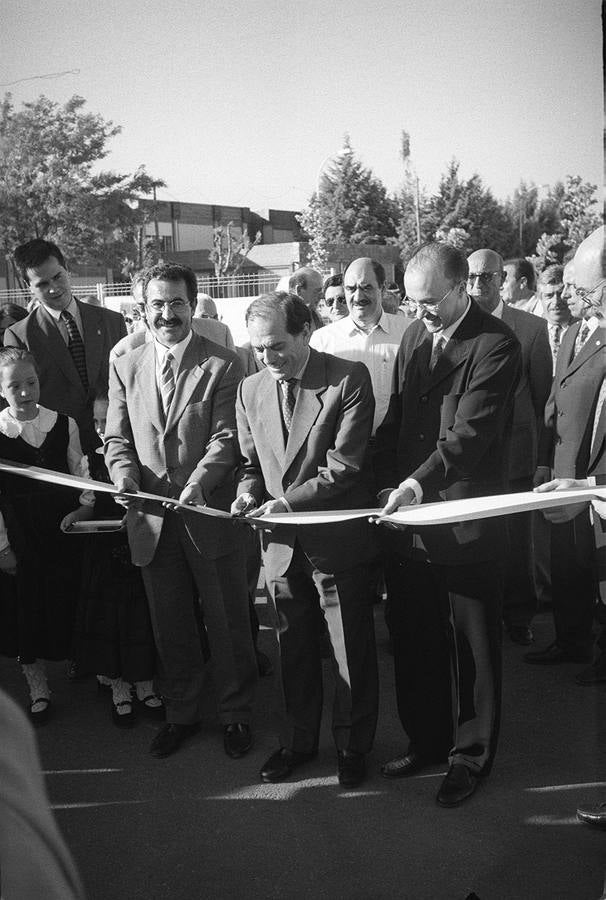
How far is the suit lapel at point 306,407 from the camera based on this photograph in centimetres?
372

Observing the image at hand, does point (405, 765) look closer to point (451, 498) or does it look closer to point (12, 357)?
point (451, 498)

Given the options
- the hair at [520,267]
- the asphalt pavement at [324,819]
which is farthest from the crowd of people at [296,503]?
the hair at [520,267]

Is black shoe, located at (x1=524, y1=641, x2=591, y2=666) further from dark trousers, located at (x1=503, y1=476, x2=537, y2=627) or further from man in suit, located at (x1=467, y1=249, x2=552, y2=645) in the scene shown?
dark trousers, located at (x1=503, y1=476, x2=537, y2=627)

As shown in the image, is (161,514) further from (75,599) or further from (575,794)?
(575,794)

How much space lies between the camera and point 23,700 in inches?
189

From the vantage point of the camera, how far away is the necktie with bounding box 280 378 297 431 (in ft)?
12.4

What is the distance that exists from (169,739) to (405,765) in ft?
3.74

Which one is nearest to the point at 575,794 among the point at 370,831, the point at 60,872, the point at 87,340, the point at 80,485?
the point at 370,831

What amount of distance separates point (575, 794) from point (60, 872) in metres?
3.25

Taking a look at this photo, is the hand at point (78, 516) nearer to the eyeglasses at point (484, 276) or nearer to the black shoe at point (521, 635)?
the black shoe at point (521, 635)

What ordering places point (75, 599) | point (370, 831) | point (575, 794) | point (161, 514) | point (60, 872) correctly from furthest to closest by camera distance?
point (75, 599), point (161, 514), point (575, 794), point (370, 831), point (60, 872)

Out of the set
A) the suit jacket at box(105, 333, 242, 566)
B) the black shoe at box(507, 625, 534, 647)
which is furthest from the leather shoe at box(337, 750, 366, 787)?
the black shoe at box(507, 625, 534, 647)

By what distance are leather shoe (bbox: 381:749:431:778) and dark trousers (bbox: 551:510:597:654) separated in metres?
1.53

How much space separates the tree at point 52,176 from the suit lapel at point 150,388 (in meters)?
1.11
